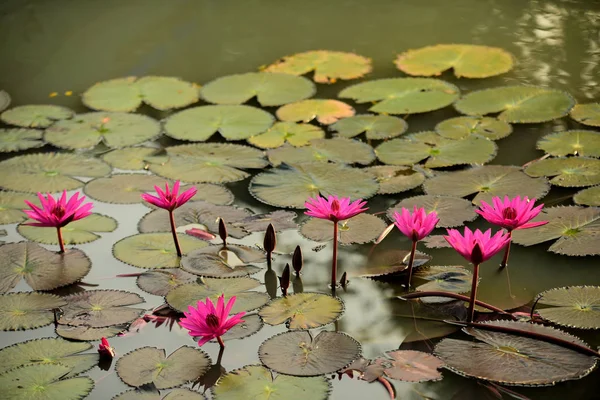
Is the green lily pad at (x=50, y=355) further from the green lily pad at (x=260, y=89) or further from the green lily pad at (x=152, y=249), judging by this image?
the green lily pad at (x=260, y=89)

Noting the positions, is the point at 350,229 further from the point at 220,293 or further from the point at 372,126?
the point at 372,126

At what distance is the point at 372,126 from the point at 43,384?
1827 millimetres

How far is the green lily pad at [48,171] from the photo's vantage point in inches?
121

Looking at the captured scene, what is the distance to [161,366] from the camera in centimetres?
203

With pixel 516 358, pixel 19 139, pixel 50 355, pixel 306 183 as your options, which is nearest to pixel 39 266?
pixel 50 355

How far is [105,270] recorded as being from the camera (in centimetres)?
255

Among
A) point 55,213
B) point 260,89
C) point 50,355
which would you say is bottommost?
point 50,355

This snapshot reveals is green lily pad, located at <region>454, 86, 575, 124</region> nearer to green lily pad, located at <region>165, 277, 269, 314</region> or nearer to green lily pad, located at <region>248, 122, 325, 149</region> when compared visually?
green lily pad, located at <region>248, 122, 325, 149</region>

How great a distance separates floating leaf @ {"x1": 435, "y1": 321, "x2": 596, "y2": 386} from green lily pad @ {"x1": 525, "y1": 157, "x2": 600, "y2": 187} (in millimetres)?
917

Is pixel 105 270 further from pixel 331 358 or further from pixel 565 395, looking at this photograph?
pixel 565 395

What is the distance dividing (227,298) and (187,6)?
122 inches

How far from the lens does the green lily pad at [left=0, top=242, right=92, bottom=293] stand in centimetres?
246

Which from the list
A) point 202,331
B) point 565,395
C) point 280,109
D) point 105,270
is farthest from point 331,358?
point 280,109

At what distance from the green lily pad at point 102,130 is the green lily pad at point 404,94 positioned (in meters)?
0.92
